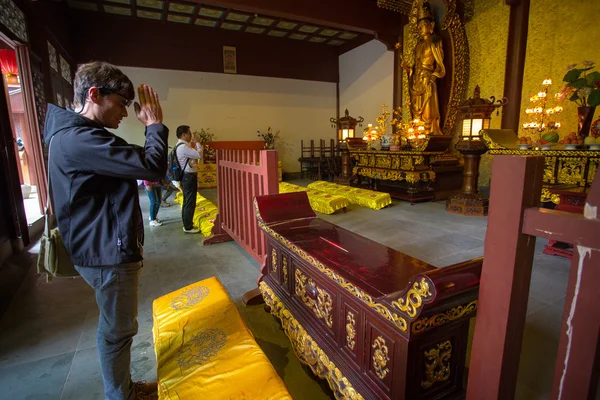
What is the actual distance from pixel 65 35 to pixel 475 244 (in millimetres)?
8683

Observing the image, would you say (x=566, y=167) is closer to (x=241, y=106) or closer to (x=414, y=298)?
(x=414, y=298)

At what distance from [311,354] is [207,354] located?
18.1 inches

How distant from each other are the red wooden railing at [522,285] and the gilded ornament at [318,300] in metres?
0.61

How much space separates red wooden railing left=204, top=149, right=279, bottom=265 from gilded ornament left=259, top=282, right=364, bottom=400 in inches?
20.6

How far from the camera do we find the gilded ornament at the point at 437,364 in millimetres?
980

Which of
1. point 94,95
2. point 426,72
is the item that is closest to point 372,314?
point 94,95

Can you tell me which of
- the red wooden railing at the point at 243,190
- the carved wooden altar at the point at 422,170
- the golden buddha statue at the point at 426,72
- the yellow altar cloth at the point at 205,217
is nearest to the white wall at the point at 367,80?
the golden buddha statue at the point at 426,72

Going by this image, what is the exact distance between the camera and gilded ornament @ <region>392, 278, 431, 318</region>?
790 mm

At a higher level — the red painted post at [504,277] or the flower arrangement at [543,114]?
the flower arrangement at [543,114]

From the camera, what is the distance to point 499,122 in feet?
19.5

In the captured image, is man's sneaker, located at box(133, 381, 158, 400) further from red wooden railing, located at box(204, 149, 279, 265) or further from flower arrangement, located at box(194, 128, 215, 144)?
flower arrangement, located at box(194, 128, 215, 144)

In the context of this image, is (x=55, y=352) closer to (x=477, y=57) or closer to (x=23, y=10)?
(x=23, y=10)

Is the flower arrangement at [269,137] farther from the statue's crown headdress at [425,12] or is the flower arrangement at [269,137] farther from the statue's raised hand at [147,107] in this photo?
the statue's raised hand at [147,107]

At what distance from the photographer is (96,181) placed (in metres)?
1.02
